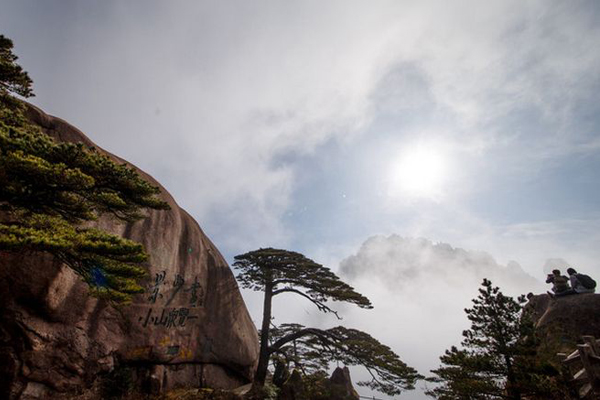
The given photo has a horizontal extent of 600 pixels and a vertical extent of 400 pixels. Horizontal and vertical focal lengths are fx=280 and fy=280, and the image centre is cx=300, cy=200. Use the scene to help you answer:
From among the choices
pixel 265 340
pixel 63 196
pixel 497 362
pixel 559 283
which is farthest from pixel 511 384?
pixel 63 196

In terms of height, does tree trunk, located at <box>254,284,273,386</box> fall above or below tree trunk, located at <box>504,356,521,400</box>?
above

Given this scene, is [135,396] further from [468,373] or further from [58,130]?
[468,373]

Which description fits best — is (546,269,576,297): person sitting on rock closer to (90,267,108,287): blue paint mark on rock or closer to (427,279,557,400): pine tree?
(427,279,557,400): pine tree

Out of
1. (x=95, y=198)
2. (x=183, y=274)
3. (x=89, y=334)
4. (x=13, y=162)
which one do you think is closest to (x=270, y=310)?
(x=183, y=274)

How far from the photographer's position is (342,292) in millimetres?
14398

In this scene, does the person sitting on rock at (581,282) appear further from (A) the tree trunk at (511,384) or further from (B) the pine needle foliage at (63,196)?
(B) the pine needle foliage at (63,196)

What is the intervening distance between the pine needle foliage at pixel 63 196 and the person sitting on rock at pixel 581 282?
17.6 m

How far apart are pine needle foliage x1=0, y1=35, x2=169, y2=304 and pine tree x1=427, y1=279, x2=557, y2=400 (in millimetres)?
9299

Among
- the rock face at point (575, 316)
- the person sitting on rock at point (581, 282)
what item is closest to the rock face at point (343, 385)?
the rock face at point (575, 316)

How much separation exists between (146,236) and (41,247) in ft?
25.1

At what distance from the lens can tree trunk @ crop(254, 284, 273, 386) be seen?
14453mm

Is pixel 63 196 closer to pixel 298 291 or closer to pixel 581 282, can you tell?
pixel 298 291

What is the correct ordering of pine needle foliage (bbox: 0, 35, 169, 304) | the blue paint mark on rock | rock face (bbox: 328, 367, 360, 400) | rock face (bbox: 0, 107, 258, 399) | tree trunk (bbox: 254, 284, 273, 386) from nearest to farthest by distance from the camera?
pine needle foliage (bbox: 0, 35, 169, 304), the blue paint mark on rock, rock face (bbox: 0, 107, 258, 399), tree trunk (bbox: 254, 284, 273, 386), rock face (bbox: 328, 367, 360, 400)

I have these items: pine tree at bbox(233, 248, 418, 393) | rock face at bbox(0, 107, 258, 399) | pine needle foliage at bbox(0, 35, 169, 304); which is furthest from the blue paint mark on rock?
pine tree at bbox(233, 248, 418, 393)
